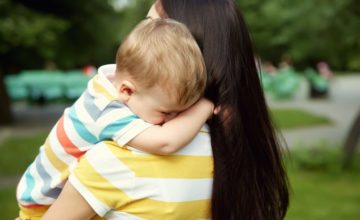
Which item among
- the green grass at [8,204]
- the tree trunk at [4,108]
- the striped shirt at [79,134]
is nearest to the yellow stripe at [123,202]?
the striped shirt at [79,134]

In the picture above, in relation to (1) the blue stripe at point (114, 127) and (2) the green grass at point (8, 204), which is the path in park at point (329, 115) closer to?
(2) the green grass at point (8, 204)

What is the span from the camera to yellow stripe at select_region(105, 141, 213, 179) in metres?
1.41

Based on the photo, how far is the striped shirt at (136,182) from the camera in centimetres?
140

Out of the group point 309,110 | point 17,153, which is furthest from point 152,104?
A: point 309,110

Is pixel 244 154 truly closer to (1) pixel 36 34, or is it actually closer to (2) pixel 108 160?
(2) pixel 108 160

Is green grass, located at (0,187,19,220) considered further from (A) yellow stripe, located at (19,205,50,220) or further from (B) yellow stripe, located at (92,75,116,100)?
(B) yellow stripe, located at (92,75,116,100)

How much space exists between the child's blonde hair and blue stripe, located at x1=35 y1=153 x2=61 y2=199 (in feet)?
1.24

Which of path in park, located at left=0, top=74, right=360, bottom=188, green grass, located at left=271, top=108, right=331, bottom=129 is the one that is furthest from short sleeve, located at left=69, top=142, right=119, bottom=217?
green grass, located at left=271, top=108, right=331, bottom=129

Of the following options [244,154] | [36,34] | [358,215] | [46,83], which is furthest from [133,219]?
[46,83]

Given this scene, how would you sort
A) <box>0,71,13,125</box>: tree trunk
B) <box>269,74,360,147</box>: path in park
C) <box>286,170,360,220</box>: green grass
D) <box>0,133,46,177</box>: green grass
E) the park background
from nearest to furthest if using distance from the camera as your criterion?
<box>286,170,360,220</box>: green grass, the park background, <box>0,133,46,177</box>: green grass, <box>269,74,360,147</box>: path in park, <box>0,71,13,125</box>: tree trunk

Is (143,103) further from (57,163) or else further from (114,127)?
(57,163)

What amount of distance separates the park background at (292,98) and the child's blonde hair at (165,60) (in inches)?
20.0

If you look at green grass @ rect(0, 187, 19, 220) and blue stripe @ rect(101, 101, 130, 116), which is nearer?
blue stripe @ rect(101, 101, 130, 116)

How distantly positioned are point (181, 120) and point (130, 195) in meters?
0.24
